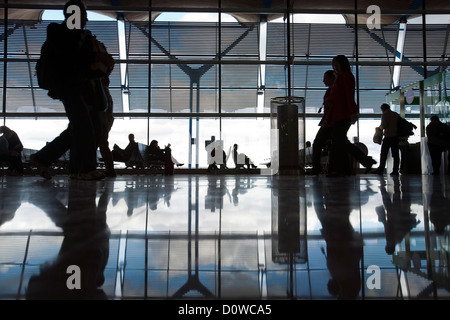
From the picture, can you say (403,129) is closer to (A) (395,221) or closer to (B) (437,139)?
(B) (437,139)

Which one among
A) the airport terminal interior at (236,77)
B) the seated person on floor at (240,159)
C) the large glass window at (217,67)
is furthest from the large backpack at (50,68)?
the seated person on floor at (240,159)

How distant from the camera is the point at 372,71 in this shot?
41.5 ft

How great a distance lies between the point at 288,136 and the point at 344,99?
5.09 ft

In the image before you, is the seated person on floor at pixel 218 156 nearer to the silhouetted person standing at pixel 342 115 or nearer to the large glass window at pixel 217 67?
the large glass window at pixel 217 67

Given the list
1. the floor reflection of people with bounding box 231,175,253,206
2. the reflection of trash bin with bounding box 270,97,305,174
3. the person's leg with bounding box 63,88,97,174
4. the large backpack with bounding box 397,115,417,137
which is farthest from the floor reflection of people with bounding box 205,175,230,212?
the large backpack with bounding box 397,115,417,137

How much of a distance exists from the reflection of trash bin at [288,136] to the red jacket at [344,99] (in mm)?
1413

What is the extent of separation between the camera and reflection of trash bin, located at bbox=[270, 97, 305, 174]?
5.95m

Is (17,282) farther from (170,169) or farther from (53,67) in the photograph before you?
(170,169)

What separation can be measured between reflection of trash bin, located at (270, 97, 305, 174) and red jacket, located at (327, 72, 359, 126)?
55.6 inches

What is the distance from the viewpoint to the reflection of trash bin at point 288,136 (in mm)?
5953

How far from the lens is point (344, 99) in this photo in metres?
4.52

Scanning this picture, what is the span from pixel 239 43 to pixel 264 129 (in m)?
2.78

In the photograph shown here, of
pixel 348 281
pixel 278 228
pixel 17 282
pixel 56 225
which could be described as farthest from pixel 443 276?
pixel 56 225

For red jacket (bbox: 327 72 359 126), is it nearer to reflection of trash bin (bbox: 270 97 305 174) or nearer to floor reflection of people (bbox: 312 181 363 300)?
reflection of trash bin (bbox: 270 97 305 174)
